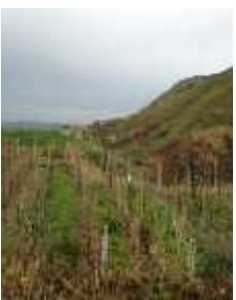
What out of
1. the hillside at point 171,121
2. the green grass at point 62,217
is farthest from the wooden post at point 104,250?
the hillside at point 171,121

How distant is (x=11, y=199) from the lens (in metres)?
3.85

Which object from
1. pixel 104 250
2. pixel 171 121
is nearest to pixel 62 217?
pixel 104 250

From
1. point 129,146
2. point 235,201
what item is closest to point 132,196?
point 129,146

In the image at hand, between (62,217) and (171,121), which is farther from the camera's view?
(171,121)

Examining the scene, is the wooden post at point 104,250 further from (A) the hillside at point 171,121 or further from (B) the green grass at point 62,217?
(A) the hillside at point 171,121

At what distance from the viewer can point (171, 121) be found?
423 centimetres

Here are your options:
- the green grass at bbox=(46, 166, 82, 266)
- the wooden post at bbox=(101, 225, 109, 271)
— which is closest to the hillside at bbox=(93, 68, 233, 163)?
the green grass at bbox=(46, 166, 82, 266)

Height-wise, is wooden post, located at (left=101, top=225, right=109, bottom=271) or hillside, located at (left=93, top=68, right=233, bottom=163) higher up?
hillside, located at (left=93, top=68, right=233, bottom=163)

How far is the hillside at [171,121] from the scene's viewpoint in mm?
3977

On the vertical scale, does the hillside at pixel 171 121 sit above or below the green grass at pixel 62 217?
above

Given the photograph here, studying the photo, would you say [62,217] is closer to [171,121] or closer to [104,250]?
[104,250]

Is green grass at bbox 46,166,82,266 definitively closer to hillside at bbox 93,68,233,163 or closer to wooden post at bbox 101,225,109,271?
wooden post at bbox 101,225,109,271

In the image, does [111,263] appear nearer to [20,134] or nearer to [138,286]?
[138,286]

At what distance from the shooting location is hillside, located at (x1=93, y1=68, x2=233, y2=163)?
3977 mm
